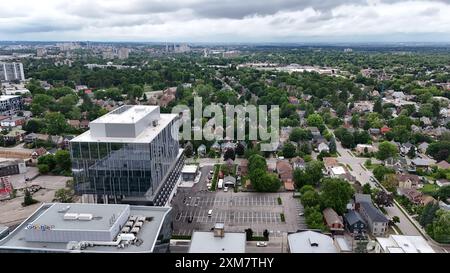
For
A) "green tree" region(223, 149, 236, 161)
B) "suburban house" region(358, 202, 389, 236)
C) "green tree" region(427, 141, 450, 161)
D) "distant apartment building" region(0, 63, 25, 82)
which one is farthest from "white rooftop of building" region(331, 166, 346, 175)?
"distant apartment building" region(0, 63, 25, 82)

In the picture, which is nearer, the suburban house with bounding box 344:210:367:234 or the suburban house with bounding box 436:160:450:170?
the suburban house with bounding box 344:210:367:234

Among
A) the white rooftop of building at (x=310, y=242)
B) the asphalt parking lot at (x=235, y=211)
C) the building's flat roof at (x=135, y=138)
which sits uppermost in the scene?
the building's flat roof at (x=135, y=138)

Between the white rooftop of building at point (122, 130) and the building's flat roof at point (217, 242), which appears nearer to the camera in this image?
the building's flat roof at point (217, 242)

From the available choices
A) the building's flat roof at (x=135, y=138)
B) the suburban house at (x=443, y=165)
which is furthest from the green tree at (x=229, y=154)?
the suburban house at (x=443, y=165)

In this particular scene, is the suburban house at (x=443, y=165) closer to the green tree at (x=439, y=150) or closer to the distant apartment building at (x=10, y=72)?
the green tree at (x=439, y=150)

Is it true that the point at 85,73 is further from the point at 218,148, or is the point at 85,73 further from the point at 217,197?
the point at 217,197

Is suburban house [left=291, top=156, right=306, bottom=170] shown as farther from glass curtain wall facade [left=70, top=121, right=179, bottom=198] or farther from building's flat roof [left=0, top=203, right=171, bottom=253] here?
building's flat roof [left=0, top=203, right=171, bottom=253]

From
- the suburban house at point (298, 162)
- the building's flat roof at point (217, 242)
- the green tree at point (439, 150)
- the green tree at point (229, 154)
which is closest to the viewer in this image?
the building's flat roof at point (217, 242)
